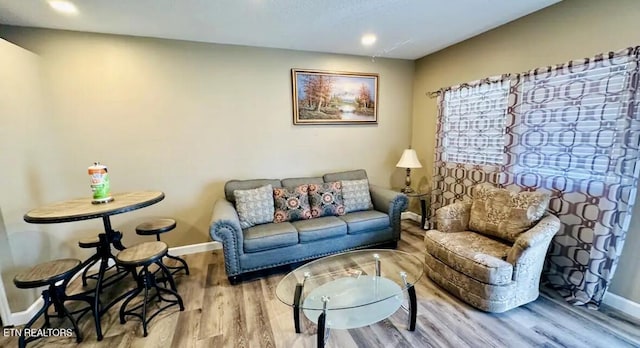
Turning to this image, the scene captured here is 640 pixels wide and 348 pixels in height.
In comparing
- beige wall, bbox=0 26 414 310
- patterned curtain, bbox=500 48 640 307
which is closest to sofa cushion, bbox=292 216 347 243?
beige wall, bbox=0 26 414 310

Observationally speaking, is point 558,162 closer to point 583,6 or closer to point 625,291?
point 625,291

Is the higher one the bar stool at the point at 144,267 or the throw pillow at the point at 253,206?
the throw pillow at the point at 253,206

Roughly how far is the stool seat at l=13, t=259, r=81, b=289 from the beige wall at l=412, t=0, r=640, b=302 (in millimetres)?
4116

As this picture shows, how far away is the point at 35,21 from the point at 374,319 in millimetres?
3764

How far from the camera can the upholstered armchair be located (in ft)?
6.63

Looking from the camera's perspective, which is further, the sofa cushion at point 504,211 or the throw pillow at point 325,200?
the throw pillow at point 325,200

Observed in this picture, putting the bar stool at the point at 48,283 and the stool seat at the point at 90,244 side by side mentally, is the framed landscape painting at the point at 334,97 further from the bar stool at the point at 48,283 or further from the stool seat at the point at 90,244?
the bar stool at the point at 48,283

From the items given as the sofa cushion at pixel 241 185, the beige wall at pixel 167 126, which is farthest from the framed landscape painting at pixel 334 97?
the sofa cushion at pixel 241 185

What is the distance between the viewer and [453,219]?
2.70m

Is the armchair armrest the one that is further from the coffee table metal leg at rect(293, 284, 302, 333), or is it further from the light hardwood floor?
the coffee table metal leg at rect(293, 284, 302, 333)

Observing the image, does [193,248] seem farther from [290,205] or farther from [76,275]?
[290,205]

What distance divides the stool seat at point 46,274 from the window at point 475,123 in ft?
12.9

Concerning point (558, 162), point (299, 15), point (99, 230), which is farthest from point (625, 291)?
point (99, 230)

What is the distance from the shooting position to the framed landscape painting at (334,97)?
349cm
